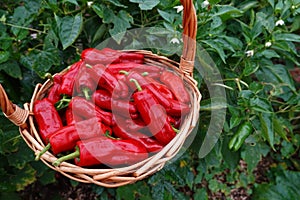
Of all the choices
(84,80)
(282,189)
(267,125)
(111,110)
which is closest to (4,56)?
(84,80)

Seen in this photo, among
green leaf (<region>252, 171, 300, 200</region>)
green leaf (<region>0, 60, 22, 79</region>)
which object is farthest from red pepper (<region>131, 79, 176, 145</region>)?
green leaf (<region>252, 171, 300, 200</region>)

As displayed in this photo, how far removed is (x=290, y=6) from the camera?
1.62 metres

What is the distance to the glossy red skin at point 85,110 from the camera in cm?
133

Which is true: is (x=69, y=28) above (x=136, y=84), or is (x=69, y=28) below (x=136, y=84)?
above

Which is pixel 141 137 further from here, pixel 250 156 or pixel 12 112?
pixel 250 156

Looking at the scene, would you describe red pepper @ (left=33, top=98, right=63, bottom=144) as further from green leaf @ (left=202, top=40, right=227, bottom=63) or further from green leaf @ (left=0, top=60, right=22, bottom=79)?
green leaf @ (left=202, top=40, right=227, bottom=63)

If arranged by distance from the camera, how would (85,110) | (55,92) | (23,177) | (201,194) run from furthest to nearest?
(201,194) < (23,177) < (55,92) < (85,110)

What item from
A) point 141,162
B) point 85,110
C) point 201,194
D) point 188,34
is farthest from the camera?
point 201,194

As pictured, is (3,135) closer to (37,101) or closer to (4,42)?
(37,101)

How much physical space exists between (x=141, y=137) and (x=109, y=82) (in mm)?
266

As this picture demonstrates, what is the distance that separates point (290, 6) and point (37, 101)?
1.22 meters

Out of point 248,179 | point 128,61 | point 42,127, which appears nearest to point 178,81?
point 128,61

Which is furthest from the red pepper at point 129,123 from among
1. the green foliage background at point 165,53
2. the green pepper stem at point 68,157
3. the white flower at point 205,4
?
the white flower at point 205,4

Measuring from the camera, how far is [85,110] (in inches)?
52.7
